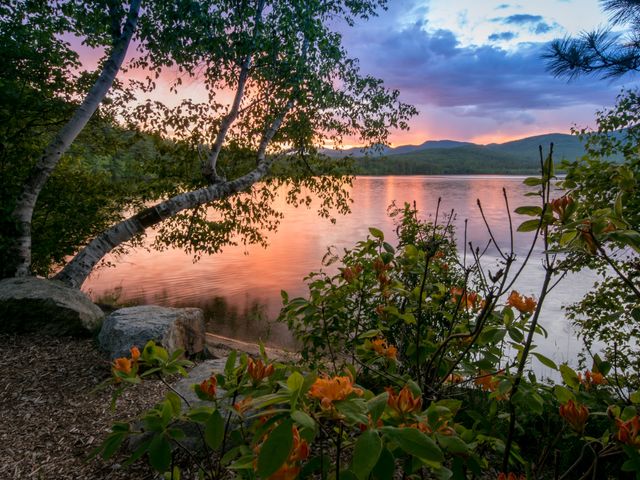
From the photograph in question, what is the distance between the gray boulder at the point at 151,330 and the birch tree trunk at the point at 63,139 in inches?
102

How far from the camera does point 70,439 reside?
321 cm

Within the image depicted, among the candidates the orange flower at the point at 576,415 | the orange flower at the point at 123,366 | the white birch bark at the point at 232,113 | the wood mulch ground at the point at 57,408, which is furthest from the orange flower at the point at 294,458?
the white birch bark at the point at 232,113

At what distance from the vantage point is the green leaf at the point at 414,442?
74 centimetres

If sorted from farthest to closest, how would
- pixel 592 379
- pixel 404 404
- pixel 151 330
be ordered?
pixel 151 330 → pixel 592 379 → pixel 404 404

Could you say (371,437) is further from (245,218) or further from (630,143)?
(245,218)

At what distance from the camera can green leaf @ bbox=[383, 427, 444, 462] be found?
0.74 metres

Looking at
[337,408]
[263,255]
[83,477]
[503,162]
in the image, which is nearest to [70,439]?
[83,477]

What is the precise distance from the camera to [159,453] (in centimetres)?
111

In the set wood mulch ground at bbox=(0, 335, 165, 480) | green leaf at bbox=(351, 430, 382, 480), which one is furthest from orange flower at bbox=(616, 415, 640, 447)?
wood mulch ground at bbox=(0, 335, 165, 480)

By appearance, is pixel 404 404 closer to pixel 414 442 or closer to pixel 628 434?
pixel 414 442

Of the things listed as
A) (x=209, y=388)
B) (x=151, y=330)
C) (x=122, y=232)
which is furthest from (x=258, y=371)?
(x=122, y=232)

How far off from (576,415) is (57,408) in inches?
169

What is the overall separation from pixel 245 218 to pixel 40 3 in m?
5.40

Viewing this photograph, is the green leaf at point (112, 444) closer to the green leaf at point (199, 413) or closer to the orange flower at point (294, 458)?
the green leaf at point (199, 413)
